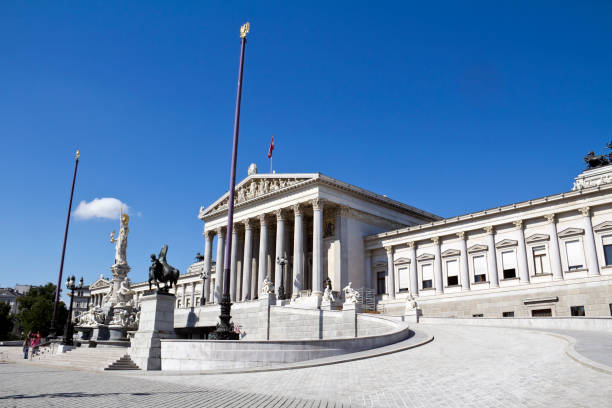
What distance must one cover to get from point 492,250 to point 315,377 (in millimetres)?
31543

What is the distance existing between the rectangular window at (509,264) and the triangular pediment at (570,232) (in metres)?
4.40

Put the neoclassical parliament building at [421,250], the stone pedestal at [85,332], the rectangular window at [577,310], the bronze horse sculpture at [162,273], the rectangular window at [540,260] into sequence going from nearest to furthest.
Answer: the bronze horse sculpture at [162,273]
the stone pedestal at [85,332]
the rectangular window at [577,310]
the neoclassical parliament building at [421,250]
the rectangular window at [540,260]

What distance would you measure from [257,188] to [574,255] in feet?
110

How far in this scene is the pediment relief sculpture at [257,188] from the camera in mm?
53844

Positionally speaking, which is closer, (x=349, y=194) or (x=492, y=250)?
(x=492, y=250)

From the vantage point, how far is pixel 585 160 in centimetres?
5981

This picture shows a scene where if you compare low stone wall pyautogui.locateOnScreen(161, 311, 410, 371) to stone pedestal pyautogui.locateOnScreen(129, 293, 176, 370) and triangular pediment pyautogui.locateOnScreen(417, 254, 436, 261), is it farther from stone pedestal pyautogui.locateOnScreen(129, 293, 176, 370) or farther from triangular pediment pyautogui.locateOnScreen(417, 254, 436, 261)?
triangular pediment pyautogui.locateOnScreen(417, 254, 436, 261)

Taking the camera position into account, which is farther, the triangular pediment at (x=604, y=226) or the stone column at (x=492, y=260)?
the stone column at (x=492, y=260)

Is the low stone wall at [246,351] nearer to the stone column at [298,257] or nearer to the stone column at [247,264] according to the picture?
the stone column at [298,257]

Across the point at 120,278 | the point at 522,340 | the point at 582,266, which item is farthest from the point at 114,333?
the point at 582,266

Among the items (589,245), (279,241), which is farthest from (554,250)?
(279,241)

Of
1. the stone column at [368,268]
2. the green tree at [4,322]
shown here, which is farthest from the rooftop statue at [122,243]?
the green tree at [4,322]

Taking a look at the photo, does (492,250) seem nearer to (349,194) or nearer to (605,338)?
(349,194)

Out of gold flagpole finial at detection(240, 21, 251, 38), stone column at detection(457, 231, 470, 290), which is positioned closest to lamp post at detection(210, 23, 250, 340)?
gold flagpole finial at detection(240, 21, 251, 38)
